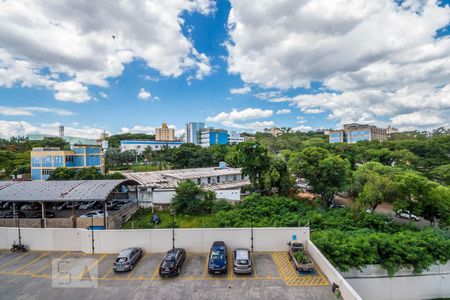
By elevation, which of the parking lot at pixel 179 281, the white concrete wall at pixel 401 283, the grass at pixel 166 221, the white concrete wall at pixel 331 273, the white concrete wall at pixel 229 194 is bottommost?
the white concrete wall at pixel 401 283

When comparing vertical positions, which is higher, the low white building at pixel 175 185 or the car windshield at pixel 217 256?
the low white building at pixel 175 185

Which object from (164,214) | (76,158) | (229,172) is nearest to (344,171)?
(229,172)

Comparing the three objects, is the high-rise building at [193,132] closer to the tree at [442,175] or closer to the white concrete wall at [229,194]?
the tree at [442,175]

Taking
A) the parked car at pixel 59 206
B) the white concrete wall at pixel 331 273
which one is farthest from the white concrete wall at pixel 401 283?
the parked car at pixel 59 206

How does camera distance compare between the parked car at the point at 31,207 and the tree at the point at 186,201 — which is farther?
the parked car at the point at 31,207

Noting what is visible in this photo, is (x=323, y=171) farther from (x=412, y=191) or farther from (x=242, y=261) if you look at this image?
(x=242, y=261)

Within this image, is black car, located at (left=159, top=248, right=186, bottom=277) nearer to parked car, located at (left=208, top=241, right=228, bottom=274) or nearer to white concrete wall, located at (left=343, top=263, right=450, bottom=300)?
parked car, located at (left=208, top=241, right=228, bottom=274)

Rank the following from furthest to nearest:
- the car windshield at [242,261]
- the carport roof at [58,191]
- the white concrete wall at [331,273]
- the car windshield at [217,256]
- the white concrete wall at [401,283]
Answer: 1. the carport roof at [58,191]
2. the white concrete wall at [401,283]
3. the car windshield at [217,256]
4. the car windshield at [242,261]
5. the white concrete wall at [331,273]
